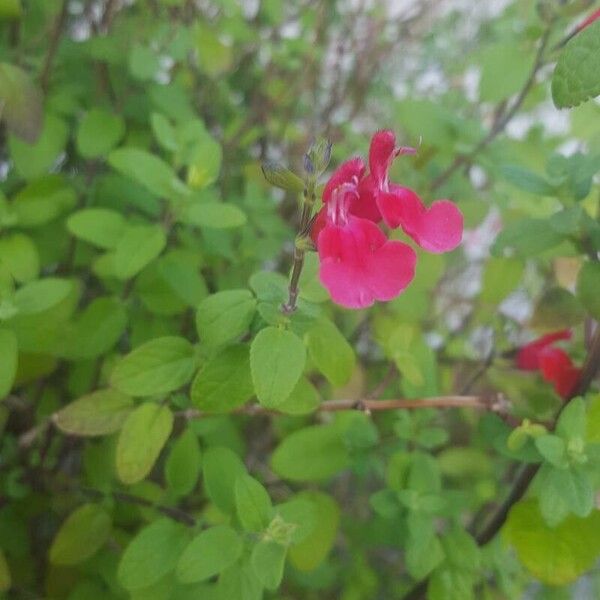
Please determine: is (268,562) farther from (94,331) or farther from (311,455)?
(94,331)

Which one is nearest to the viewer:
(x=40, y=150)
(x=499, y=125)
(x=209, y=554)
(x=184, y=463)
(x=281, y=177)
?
(x=281, y=177)

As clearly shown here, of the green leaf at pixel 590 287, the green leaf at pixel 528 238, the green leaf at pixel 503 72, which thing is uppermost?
the green leaf at pixel 503 72

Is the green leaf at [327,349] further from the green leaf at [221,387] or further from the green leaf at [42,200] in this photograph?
the green leaf at [42,200]

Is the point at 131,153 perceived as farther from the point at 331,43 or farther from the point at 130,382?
the point at 331,43

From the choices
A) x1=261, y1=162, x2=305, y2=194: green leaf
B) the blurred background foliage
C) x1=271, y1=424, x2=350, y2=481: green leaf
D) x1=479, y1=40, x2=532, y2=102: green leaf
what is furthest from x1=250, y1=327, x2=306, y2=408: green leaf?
x1=479, y1=40, x2=532, y2=102: green leaf

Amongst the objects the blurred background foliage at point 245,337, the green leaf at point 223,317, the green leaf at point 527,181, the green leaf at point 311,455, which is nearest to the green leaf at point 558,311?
the blurred background foliage at point 245,337

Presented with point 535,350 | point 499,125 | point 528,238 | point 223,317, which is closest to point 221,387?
point 223,317
